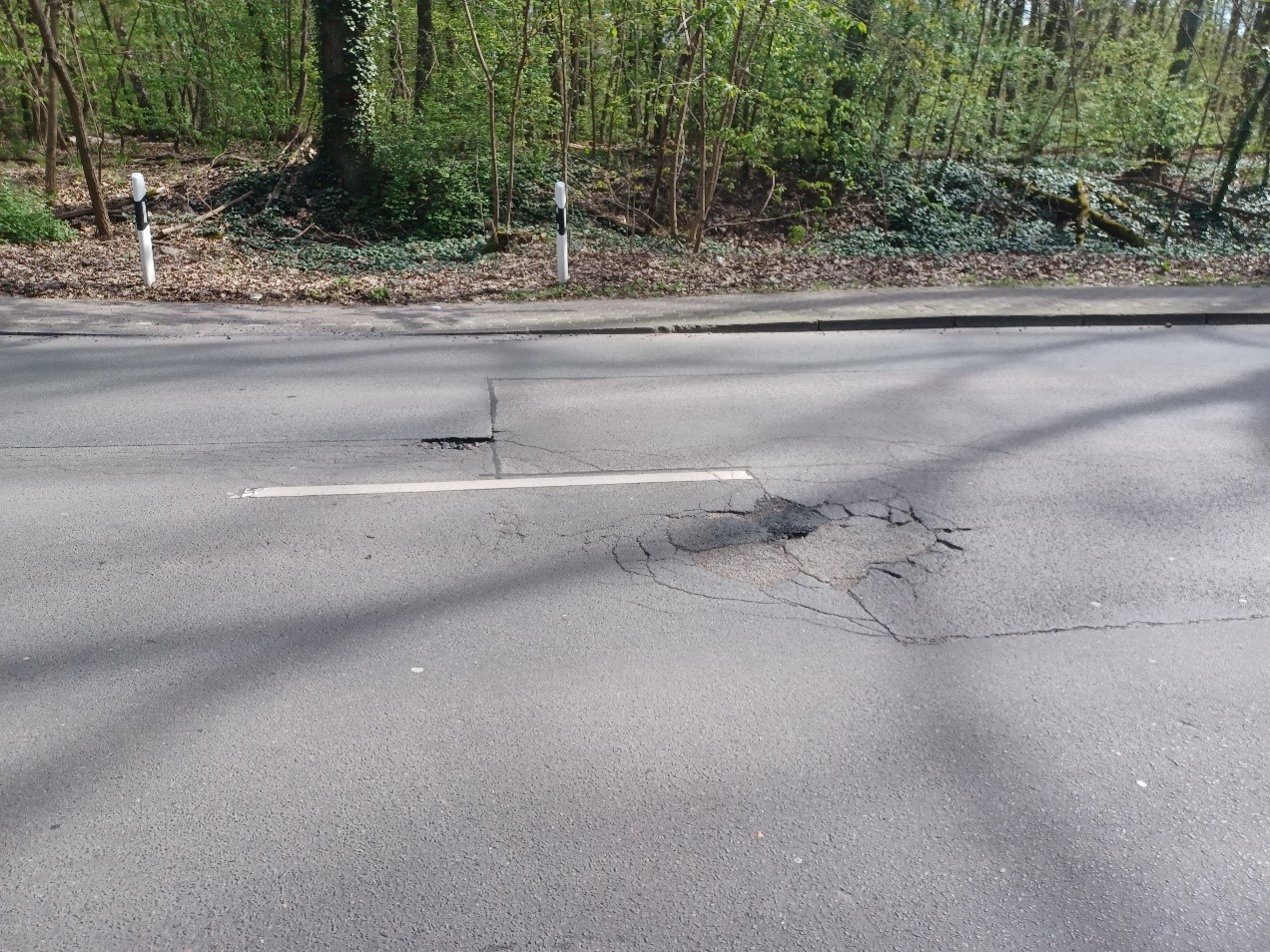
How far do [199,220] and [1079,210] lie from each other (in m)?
14.9

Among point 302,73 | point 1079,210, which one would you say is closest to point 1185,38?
point 1079,210

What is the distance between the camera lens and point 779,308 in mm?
12391

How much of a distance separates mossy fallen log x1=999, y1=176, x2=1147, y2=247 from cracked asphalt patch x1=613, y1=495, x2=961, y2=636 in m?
14.5

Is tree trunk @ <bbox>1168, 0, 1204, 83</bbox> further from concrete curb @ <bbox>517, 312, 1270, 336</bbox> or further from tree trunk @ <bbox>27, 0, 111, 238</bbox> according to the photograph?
tree trunk @ <bbox>27, 0, 111, 238</bbox>

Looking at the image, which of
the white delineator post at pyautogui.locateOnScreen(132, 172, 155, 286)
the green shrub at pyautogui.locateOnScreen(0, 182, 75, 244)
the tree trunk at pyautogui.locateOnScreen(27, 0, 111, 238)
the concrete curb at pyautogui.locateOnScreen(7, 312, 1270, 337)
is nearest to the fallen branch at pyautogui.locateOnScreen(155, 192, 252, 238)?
the tree trunk at pyautogui.locateOnScreen(27, 0, 111, 238)

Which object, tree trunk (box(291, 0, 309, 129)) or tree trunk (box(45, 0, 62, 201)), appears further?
tree trunk (box(291, 0, 309, 129))

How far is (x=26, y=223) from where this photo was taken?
1474 cm

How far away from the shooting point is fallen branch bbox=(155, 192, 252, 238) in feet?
50.4

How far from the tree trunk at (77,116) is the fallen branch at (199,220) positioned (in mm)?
784

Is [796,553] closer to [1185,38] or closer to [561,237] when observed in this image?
[561,237]

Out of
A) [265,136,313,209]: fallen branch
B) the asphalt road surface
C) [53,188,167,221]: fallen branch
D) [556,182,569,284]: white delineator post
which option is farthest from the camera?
[265,136,313,209]: fallen branch

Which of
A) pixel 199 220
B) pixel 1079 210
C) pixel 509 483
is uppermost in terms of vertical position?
pixel 1079 210

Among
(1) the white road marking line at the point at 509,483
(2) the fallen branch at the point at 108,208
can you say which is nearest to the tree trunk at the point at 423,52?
(2) the fallen branch at the point at 108,208

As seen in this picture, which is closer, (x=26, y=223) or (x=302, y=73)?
(x=26, y=223)
